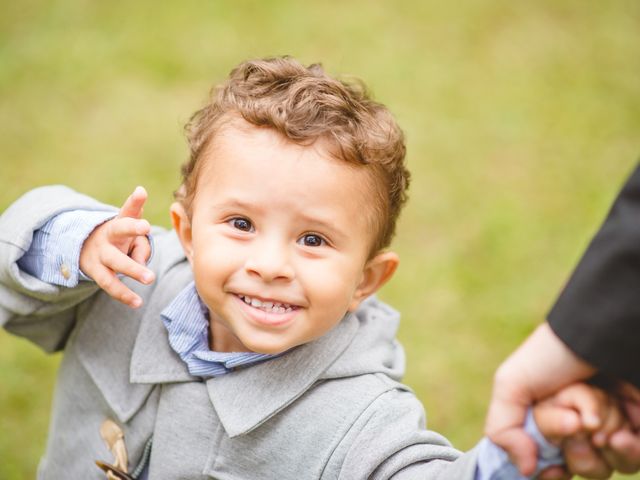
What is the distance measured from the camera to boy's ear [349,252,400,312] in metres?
1.41

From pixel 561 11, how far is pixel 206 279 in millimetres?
3663

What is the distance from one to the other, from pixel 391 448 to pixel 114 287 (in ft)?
1.89

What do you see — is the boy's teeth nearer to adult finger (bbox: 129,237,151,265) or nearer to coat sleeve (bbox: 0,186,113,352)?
adult finger (bbox: 129,237,151,265)

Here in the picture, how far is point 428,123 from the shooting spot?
345 centimetres

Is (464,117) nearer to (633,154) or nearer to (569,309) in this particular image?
(633,154)

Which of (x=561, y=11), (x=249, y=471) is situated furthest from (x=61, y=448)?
(x=561, y=11)

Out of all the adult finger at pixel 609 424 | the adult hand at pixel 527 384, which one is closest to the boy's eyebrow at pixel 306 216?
the adult hand at pixel 527 384

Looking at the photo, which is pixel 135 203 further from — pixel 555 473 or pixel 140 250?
pixel 555 473

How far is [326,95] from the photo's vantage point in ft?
4.51

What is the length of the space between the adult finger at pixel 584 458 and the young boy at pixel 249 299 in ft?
0.68

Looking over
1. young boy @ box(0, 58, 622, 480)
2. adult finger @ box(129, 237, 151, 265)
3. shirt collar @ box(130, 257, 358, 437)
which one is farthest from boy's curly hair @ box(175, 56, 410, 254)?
shirt collar @ box(130, 257, 358, 437)

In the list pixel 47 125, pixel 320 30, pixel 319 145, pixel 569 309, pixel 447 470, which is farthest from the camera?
pixel 320 30

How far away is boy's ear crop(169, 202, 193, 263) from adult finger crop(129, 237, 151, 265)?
0.07 metres

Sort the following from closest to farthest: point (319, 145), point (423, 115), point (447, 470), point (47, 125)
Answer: point (447, 470), point (319, 145), point (47, 125), point (423, 115)
